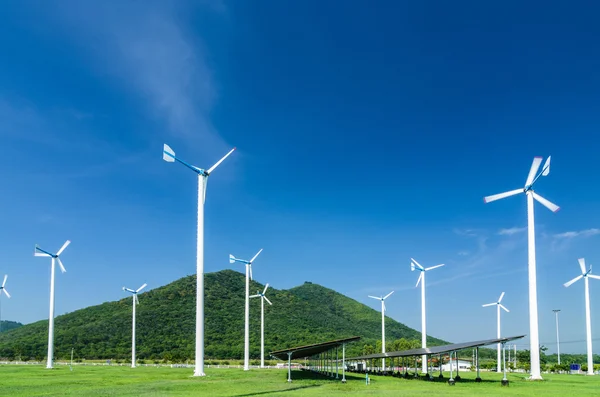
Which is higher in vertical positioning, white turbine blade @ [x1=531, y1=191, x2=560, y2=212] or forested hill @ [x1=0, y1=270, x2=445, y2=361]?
white turbine blade @ [x1=531, y1=191, x2=560, y2=212]

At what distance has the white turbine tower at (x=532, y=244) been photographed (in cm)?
5225

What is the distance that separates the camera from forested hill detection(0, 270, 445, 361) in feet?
456

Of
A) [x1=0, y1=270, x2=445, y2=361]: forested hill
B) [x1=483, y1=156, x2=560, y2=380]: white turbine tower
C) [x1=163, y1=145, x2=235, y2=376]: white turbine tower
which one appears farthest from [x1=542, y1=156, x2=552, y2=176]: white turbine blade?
[x1=0, y1=270, x2=445, y2=361]: forested hill

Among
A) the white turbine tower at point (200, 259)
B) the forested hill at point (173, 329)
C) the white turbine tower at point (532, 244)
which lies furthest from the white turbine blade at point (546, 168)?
the forested hill at point (173, 329)

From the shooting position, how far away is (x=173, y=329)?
15300 cm

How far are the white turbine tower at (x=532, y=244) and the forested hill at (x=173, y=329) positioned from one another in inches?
3526

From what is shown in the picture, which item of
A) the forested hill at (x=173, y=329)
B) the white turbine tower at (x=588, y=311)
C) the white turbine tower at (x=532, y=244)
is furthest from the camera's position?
the forested hill at (x=173, y=329)

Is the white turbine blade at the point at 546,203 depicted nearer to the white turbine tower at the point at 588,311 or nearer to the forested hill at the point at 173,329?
the white turbine tower at the point at 588,311

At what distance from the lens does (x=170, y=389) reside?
4444 cm

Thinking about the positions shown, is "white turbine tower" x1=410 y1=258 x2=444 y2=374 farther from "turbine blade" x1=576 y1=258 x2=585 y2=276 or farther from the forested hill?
the forested hill

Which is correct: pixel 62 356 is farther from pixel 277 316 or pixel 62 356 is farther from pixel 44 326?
pixel 277 316

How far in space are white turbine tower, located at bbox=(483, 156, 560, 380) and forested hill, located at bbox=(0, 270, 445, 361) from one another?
89.6 m

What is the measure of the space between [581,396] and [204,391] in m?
27.4

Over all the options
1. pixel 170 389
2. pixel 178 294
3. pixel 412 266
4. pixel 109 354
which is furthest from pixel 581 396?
pixel 178 294
